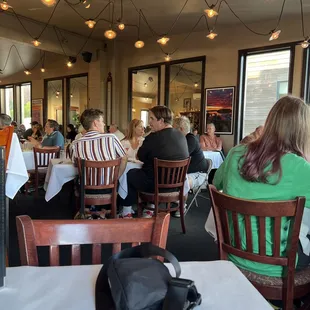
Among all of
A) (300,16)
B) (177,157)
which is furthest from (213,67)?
(177,157)

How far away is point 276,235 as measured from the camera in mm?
1232

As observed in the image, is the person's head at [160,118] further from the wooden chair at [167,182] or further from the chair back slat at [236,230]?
the chair back slat at [236,230]

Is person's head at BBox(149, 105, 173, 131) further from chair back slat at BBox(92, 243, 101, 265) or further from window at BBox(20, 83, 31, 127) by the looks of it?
window at BBox(20, 83, 31, 127)

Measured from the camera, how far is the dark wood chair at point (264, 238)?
3.89 feet

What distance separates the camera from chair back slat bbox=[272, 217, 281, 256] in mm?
1209

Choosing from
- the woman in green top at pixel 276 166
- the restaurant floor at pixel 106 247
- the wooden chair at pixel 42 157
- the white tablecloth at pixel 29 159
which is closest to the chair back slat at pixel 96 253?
the woman in green top at pixel 276 166

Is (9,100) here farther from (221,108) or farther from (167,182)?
(167,182)

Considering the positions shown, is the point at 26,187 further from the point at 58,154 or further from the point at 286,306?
the point at 286,306

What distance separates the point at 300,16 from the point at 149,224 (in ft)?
20.4

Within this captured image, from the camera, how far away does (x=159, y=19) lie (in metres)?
6.34

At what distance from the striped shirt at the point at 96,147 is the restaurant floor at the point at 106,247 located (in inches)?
34.9

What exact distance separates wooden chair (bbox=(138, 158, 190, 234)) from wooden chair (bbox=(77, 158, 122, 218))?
1.25ft

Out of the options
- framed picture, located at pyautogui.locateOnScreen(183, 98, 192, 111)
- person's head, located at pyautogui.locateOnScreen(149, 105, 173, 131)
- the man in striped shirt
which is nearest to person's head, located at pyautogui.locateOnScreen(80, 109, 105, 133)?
the man in striped shirt

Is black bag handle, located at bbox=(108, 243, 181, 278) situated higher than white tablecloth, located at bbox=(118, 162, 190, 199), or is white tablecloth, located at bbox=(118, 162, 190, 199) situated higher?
black bag handle, located at bbox=(108, 243, 181, 278)
